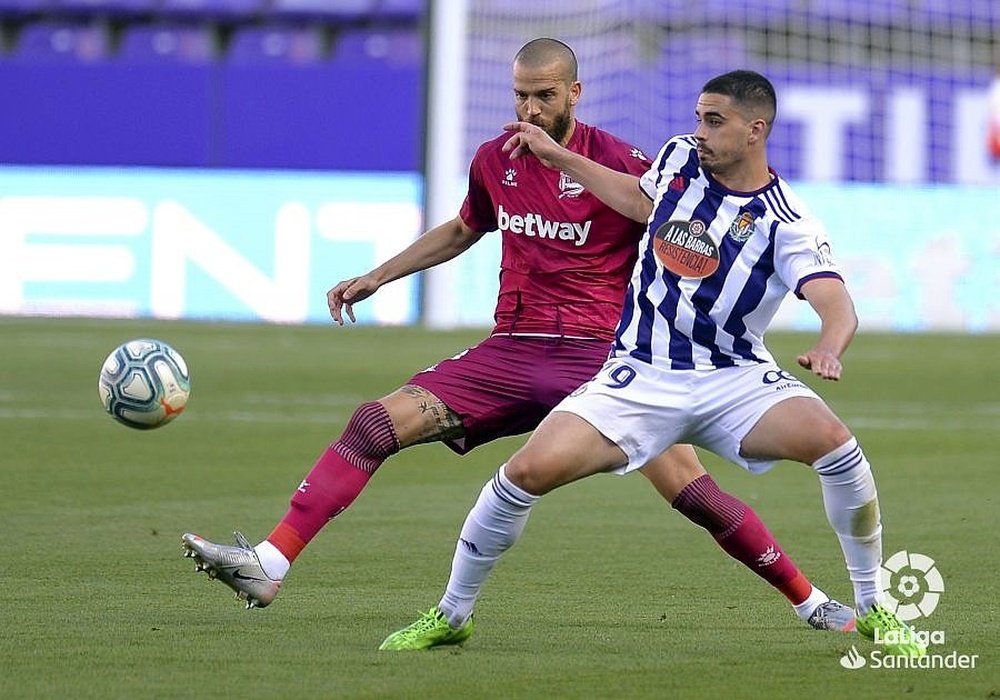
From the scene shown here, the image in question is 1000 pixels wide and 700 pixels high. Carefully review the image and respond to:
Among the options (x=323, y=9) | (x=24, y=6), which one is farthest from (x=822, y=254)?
(x=24, y=6)

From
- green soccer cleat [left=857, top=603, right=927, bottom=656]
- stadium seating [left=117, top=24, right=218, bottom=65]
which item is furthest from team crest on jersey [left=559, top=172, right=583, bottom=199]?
stadium seating [left=117, top=24, right=218, bottom=65]

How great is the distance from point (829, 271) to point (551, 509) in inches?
153

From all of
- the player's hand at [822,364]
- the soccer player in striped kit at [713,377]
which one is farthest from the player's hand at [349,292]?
the player's hand at [822,364]

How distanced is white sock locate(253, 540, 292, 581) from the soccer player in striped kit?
0.44m

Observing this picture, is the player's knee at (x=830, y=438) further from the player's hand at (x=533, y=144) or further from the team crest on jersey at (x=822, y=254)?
the player's hand at (x=533, y=144)

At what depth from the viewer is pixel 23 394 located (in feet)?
46.5

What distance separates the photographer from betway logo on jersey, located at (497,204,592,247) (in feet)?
21.0

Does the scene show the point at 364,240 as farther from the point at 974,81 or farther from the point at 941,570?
the point at 941,570

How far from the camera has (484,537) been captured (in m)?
5.62

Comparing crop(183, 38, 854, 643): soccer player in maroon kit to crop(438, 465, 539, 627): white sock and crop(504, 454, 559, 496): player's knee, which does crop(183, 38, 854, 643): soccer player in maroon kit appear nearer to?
crop(438, 465, 539, 627): white sock

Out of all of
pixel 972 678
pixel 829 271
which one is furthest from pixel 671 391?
pixel 972 678

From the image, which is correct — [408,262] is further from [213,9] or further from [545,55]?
[213,9]

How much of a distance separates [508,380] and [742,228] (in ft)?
3.49

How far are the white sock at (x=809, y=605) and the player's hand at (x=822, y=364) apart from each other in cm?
125
